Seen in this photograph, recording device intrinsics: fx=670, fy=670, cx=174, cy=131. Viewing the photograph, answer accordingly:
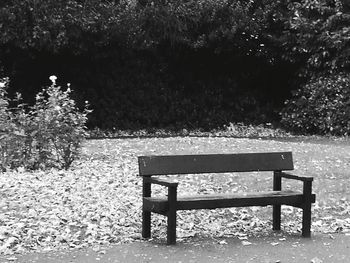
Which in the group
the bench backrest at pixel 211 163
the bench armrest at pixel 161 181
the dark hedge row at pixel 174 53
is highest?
the dark hedge row at pixel 174 53

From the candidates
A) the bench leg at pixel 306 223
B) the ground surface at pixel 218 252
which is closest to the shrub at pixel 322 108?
the bench leg at pixel 306 223

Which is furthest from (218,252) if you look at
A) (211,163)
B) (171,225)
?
(211,163)

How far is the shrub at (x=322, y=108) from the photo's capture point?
19.2 metres

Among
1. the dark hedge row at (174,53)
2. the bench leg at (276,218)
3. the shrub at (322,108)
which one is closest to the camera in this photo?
the bench leg at (276,218)

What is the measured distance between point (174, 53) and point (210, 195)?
14953 mm

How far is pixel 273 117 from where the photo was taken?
2258 centimetres

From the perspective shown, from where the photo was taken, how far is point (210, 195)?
255 inches

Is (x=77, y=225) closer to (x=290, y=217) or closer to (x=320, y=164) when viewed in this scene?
(x=290, y=217)

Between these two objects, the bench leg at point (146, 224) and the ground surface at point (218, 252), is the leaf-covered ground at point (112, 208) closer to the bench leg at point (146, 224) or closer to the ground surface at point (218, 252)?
the bench leg at point (146, 224)

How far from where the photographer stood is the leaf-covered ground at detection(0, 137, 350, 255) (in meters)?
6.36

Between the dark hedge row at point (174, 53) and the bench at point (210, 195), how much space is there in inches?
452

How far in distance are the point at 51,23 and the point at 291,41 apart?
24.3 ft

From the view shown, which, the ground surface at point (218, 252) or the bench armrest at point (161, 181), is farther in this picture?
the bench armrest at point (161, 181)

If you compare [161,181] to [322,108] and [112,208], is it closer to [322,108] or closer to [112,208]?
[112,208]
